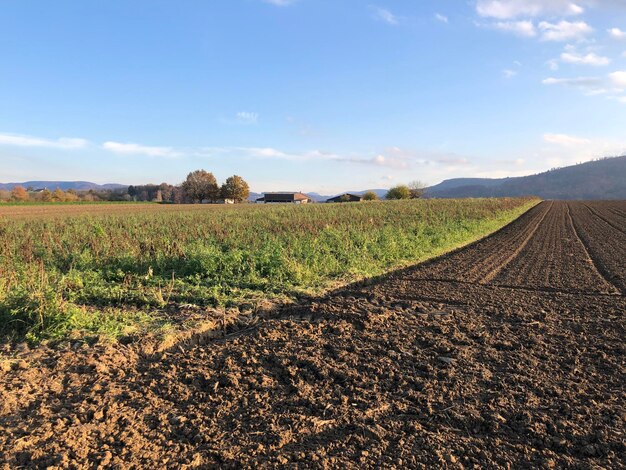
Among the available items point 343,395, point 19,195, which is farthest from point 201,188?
point 343,395

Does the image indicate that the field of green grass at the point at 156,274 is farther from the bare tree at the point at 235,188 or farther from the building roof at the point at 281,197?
the building roof at the point at 281,197

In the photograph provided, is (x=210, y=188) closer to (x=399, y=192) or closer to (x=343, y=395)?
(x=399, y=192)

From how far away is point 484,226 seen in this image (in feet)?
70.6

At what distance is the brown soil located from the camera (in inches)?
111

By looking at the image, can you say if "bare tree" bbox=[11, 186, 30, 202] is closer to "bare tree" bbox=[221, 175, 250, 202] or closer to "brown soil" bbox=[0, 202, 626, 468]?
"bare tree" bbox=[221, 175, 250, 202]

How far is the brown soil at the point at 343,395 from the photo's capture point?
2816 millimetres

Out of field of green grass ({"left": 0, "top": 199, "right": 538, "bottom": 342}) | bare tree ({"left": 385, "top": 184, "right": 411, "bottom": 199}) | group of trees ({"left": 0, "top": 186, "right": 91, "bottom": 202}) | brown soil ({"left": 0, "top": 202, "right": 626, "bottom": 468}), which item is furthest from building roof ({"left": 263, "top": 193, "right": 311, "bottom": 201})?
brown soil ({"left": 0, "top": 202, "right": 626, "bottom": 468})

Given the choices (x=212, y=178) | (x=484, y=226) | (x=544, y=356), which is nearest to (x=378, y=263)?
(x=544, y=356)

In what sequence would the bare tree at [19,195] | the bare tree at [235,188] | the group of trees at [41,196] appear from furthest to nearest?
the bare tree at [235,188]
the bare tree at [19,195]
the group of trees at [41,196]

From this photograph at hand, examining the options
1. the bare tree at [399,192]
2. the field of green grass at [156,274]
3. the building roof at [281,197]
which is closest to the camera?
the field of green grass at [156,274]

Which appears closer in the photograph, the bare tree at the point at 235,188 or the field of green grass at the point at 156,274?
the field of green grass at the point at 156,274

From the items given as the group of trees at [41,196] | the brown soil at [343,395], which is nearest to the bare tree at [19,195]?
the group of trees at [41,196]

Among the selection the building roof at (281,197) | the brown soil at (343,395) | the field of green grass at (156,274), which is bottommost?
the brown soil at (343,395)

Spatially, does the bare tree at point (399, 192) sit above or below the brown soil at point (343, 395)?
above
